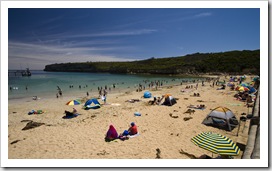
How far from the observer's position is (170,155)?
20.0 feet

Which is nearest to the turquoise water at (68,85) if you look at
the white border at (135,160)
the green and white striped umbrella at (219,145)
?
the white border at (135,160)

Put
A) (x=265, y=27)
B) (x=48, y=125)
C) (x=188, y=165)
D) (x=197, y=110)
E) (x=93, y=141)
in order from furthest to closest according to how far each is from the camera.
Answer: (x=197, y=110), (x=48, y=125), (x=93, y=141), (x=265, y=27), (x=188, y=165)

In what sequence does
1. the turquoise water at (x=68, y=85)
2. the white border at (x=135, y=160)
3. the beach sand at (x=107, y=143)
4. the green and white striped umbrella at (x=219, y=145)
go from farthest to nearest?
the turquoise water at (x=68, y=85), the beach sand at (x=107, y=143), the green and white striped umbrella at (x=219, y=145), the white border at (x=135, y=160)

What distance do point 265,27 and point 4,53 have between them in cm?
750

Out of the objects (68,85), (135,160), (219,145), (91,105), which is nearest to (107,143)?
(135,160)

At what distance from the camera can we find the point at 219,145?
549cm

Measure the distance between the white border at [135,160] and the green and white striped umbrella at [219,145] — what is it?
1.12m

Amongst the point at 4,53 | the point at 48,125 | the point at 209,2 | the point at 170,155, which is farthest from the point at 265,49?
the point at 48,125

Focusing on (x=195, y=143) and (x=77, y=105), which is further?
(x=77, y=105)

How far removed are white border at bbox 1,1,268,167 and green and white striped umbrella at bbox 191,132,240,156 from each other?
43.9 inches

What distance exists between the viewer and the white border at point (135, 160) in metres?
4.16

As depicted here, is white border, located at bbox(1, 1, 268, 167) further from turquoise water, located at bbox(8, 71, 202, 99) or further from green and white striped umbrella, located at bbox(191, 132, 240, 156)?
turquoise water, located at bbox(8, 71, 202, 99)

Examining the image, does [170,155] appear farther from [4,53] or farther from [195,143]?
[4,53]

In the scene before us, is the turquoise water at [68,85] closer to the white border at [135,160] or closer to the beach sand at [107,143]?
the beach sand at [107,143]
